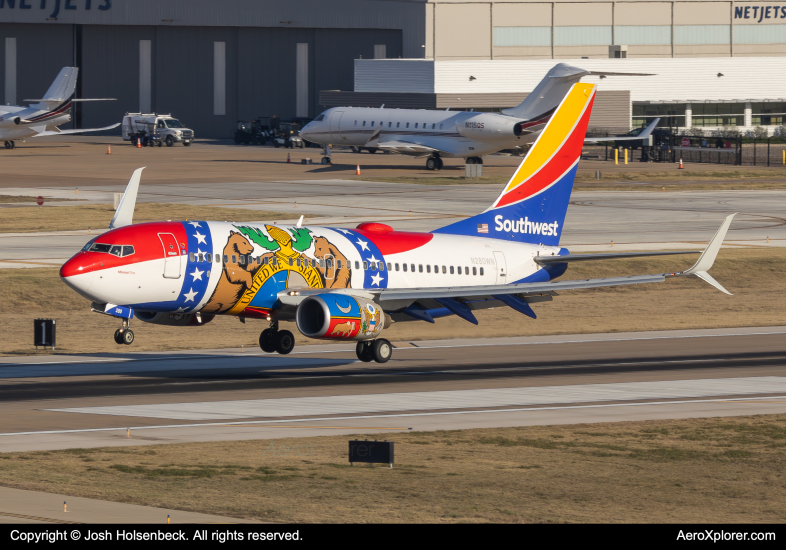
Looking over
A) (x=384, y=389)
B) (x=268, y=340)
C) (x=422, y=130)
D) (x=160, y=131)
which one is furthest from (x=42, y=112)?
(x=384, y=389)

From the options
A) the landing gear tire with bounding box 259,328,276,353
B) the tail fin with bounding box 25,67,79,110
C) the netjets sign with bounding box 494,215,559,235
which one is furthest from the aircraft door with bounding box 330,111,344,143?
the landing gear tire with bounding box 259,328,276,353

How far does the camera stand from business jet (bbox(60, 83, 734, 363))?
127ft

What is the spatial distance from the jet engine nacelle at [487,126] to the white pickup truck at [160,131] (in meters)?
52.6

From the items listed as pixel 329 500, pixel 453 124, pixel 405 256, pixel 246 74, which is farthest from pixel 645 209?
pixel 246 74

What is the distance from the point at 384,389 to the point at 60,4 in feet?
A: 495

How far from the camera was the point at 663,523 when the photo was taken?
22531 millimetres

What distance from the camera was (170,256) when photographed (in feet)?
128

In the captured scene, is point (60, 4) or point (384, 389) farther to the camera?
point (60, 4)

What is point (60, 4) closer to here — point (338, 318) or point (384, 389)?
point (338, 318)

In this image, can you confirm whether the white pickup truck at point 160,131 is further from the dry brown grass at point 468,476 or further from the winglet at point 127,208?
the dry brown grass at point 468,476

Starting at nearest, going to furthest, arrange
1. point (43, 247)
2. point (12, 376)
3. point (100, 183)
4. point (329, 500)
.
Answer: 1. point (329, 500)
2. point (12, 376)
3. point (43, 247)
4. point (100, 183)
